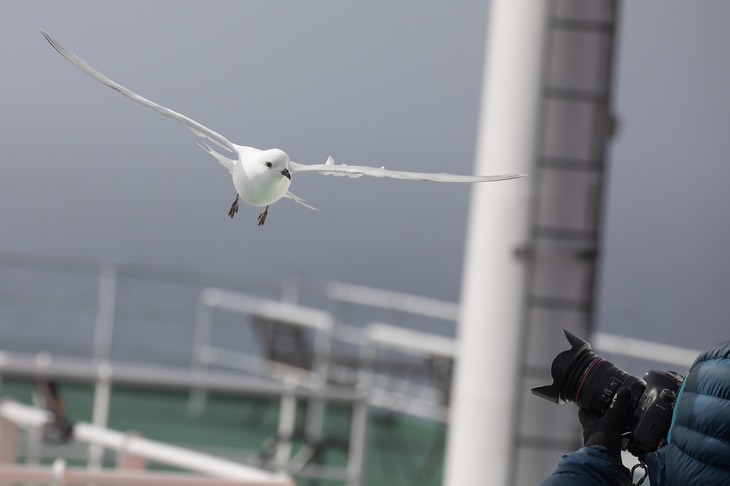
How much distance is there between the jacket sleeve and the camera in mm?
870

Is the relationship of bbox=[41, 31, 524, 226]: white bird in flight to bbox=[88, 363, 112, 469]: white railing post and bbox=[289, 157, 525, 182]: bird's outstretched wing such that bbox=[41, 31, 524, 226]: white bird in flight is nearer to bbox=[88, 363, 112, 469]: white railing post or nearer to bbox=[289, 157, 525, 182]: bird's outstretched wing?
bbox=[289, 157, 525, 182]: bird's outstretched wing

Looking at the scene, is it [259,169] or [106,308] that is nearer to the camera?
[259,169]

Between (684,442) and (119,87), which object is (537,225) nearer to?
(684,442)

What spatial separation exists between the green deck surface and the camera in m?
3.77

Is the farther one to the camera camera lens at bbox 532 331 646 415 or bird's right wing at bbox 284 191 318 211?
camera lens at bbox 532 331 646 415

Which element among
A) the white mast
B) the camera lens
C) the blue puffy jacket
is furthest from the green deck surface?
the blue puffy jacket

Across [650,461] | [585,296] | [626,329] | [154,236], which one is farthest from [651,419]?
[154,236]

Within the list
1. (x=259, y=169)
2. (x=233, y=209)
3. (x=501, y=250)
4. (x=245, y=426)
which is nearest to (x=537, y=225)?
(x=501, y=250)

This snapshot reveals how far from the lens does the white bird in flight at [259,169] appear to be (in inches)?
25.3

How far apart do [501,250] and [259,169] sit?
113 cm

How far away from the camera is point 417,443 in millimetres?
5457

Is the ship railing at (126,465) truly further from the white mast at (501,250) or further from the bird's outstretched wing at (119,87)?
the bird's outstretched wing at (119,87)

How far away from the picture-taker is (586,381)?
936mm

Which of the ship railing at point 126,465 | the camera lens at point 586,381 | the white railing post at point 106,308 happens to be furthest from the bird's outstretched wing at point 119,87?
the white railing post at point 106,308
